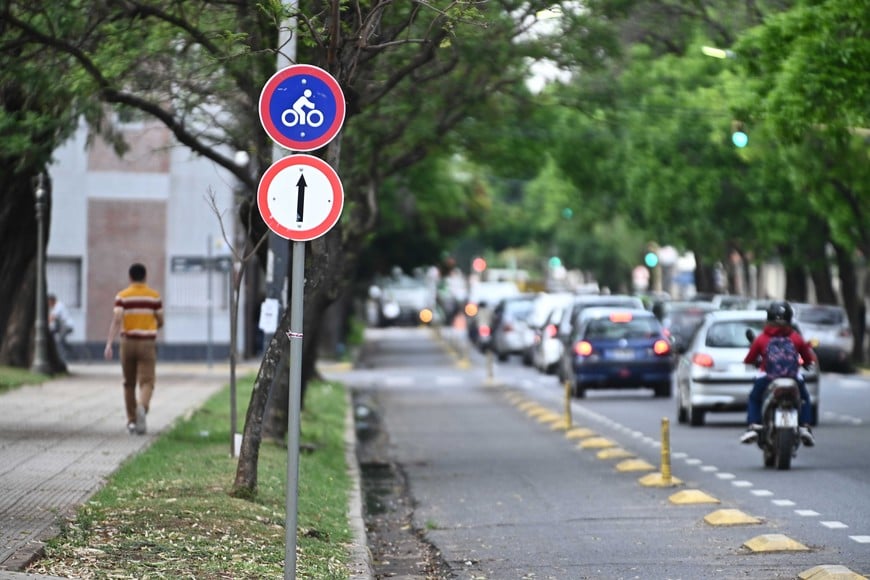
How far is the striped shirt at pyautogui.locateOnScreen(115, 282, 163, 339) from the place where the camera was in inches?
731

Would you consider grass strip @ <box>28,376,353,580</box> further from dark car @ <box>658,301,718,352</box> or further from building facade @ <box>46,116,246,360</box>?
dark car @ <box>658,301,718,352</box>

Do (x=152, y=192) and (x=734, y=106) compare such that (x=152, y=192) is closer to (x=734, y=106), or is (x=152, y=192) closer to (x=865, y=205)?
(x=865, y=205)

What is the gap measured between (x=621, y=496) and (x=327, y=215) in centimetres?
707

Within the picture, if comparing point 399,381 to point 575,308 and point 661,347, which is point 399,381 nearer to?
point 575,308

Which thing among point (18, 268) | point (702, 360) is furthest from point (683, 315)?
point (702, 360)

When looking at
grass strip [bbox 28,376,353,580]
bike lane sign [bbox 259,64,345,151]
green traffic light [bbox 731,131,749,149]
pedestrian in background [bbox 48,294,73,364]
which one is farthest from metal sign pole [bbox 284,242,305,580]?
pedestrian in background [bbox 48,294,73,364]

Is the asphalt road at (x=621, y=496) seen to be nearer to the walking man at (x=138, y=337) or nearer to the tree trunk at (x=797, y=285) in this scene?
the walking man at (x=138, y=337)

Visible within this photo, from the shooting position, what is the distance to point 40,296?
30.5 meters

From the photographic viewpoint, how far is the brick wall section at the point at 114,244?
41438 millimetres

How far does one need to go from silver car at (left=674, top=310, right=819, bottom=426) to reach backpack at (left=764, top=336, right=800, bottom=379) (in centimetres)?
589

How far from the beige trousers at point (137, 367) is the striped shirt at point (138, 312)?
0.09m

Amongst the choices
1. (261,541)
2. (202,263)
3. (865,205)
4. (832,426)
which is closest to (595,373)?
(832,426)

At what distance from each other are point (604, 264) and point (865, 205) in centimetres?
4979

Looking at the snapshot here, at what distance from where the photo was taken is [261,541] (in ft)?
36.0
